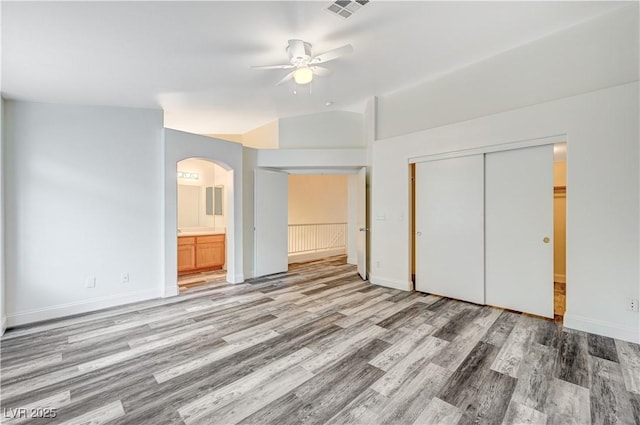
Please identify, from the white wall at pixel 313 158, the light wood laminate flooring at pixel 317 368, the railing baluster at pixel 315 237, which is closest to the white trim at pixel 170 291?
the light wood laminate flooring at pixel 317 368

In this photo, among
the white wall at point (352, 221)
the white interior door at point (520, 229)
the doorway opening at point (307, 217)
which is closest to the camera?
the white interior door at point (520, 229)

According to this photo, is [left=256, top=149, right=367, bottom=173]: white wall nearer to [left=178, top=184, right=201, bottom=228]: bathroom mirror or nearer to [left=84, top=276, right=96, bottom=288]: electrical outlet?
[left=178, top=184, right=201, bottom=228]: bathroom mirror

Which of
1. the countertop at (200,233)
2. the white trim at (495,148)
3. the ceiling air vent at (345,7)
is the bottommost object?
the countertop at (200,233)

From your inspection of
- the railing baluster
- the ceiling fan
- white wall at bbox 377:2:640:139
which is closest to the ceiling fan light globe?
the ceiling fan

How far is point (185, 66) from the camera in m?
3.24

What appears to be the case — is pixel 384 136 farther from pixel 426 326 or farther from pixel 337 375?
pixel 337 375

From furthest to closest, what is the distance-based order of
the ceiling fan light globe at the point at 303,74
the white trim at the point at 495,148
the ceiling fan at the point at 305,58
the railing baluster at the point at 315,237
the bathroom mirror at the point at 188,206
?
the railing baluster at the point at 315,237
the bathroom mirror at the point at 188,206
the white trim at the point at 495,148
the ceiling fan light globe at the point at 303,74
the ceiling fan at the point at 305,58

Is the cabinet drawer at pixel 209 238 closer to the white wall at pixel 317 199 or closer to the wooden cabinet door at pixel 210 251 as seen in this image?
the wooden cabinet door at pixel 210 251

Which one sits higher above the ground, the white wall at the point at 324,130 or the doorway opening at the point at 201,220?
the white wall at the point at 324,130

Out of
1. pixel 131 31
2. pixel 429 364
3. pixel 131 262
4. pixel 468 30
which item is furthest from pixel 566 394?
pixel 131 262

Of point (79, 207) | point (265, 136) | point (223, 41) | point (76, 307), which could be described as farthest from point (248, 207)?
point (223, 41)

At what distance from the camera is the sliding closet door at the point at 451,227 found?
3885 millimetres

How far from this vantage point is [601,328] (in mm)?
2906

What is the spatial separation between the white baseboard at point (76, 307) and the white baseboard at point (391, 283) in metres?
3.55
